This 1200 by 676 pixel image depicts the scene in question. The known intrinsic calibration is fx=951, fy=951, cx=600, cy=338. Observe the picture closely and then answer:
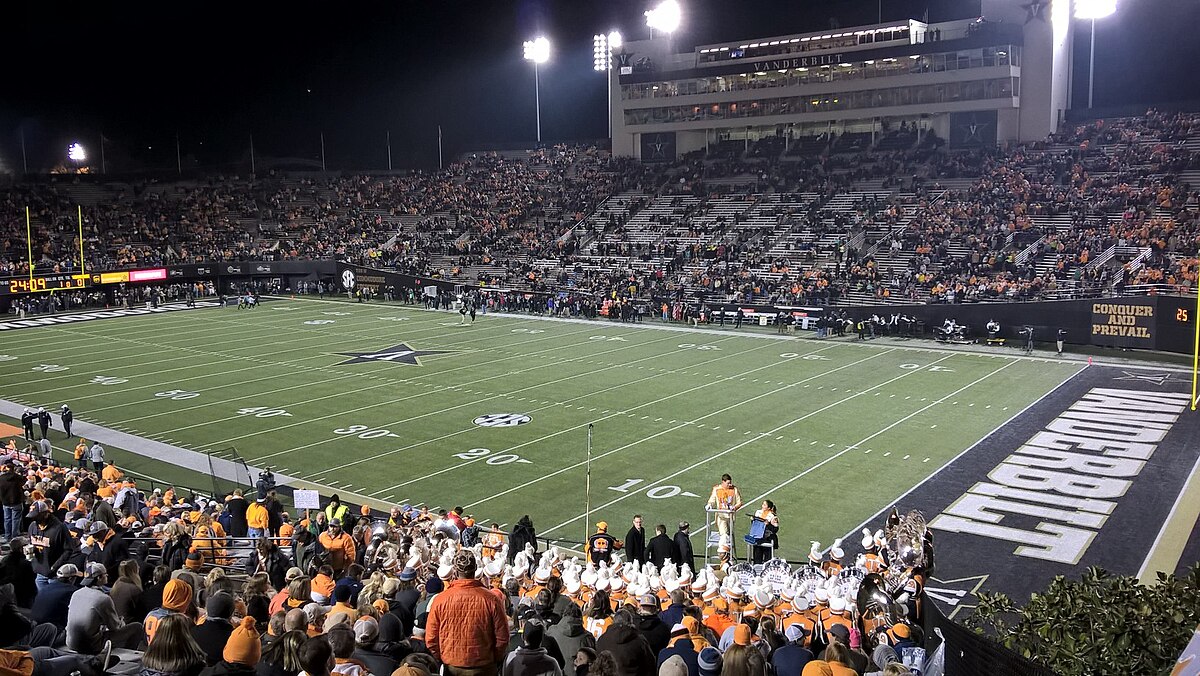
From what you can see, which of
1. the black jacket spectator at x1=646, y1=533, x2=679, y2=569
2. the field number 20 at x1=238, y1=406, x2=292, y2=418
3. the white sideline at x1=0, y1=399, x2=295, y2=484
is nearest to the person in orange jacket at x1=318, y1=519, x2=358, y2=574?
the black jacket spectator at x1=646, y1=533, x2=679, y2=569

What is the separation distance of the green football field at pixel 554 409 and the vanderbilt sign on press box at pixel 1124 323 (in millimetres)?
3276

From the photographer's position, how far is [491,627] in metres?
5.58

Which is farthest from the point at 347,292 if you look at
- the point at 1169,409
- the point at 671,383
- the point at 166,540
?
the point at 166,540

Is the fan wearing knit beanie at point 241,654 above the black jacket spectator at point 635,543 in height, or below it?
above

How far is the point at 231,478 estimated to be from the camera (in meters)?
18.5

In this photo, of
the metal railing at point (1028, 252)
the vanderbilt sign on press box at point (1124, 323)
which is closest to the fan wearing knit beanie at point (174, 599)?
the vanderbilt sign on press box at point (1124, 323)

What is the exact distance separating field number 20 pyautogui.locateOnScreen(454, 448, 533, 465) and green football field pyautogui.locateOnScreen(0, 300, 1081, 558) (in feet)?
0.27

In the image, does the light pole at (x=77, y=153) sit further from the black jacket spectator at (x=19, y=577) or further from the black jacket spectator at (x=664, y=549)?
the black jacket spectator at (x=19, y=577)

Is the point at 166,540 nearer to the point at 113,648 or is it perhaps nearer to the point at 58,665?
the point at 113,648

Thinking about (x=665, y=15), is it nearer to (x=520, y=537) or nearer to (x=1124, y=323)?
(x=1124, y=323)

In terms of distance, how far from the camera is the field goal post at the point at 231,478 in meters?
16.9

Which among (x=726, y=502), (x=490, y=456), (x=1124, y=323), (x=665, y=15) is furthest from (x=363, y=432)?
(x=665, y=15)

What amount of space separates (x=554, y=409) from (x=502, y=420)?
5.55 feet

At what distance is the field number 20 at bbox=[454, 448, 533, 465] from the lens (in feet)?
63.7
